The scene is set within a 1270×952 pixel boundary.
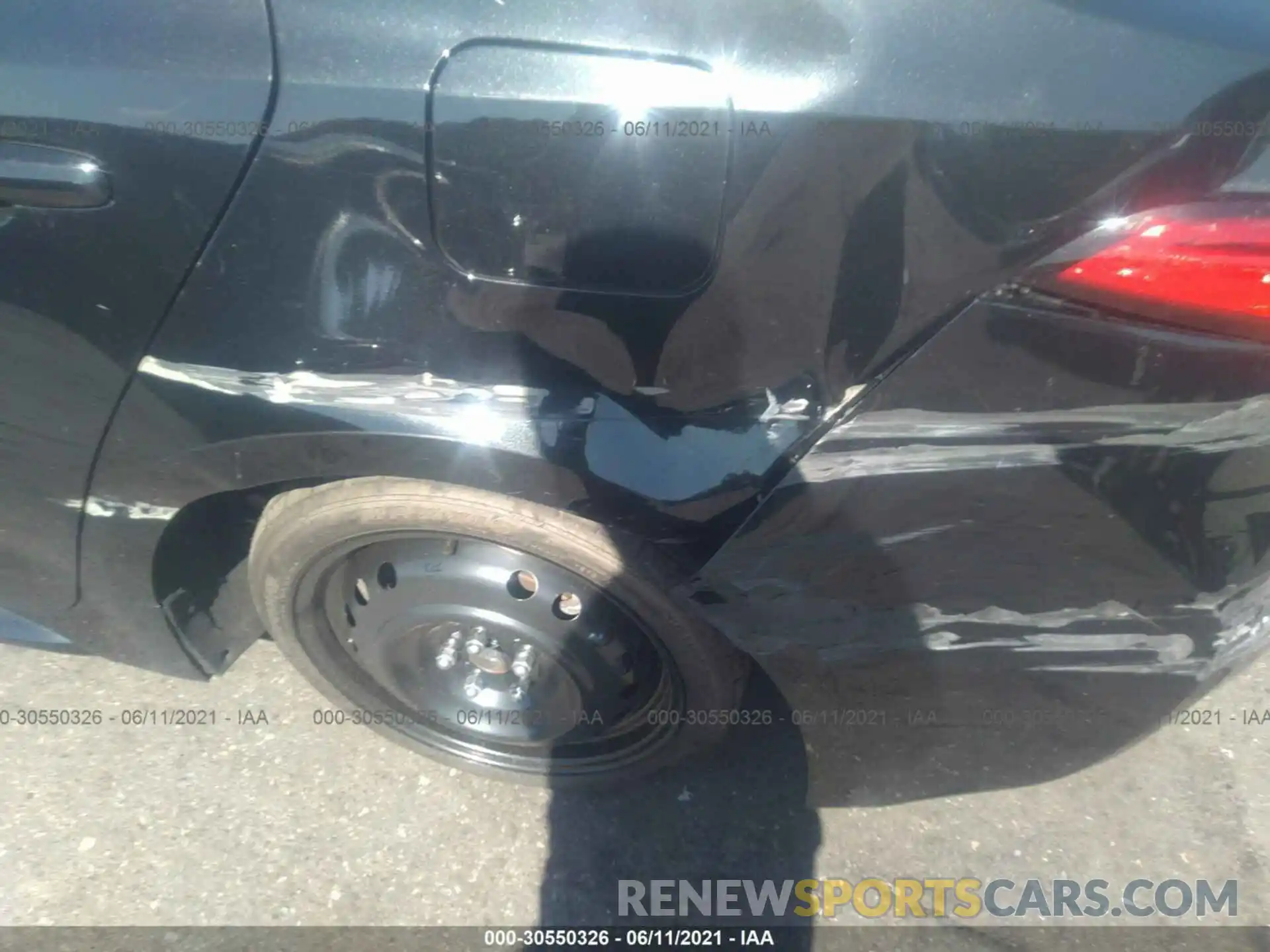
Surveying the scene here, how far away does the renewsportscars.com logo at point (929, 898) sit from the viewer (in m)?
2.09

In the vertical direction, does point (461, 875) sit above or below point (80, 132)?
below

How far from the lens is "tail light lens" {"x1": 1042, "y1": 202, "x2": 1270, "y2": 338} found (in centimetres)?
117

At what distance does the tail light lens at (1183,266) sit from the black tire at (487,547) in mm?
795

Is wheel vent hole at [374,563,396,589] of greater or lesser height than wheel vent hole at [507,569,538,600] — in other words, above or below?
above

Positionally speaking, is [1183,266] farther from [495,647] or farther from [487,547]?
[495,647]

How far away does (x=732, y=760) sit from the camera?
2.34 m

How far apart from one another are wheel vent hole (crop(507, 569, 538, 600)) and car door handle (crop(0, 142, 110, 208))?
35.0 inches

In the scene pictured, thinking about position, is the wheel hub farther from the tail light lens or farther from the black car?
the tail light lens

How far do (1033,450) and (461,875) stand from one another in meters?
1.50

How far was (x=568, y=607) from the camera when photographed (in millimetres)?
1845

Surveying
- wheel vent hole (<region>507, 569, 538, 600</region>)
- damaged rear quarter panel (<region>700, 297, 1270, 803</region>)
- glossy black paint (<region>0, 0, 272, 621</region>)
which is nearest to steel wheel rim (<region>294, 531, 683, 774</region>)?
wheel vent hole (<region>507, 569, 538, 600</region>)

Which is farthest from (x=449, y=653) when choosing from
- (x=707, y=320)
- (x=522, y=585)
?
(x=707, y=320)

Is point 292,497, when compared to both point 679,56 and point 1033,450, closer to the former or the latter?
point 679,56

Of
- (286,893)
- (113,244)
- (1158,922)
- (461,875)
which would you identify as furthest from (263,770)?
(1158,922)
